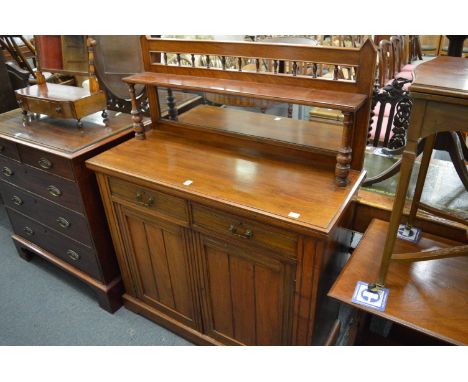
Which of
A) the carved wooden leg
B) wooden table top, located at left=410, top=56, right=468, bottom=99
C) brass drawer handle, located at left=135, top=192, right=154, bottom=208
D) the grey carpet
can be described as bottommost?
the grey carpet

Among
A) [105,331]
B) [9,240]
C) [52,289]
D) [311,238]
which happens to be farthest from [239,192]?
[9,240]

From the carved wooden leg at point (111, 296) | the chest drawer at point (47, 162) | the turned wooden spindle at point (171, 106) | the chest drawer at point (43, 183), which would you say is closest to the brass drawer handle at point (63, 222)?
the chest drawer at point (43, 183)

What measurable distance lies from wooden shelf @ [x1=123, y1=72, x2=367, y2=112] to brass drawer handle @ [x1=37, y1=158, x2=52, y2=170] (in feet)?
1.76

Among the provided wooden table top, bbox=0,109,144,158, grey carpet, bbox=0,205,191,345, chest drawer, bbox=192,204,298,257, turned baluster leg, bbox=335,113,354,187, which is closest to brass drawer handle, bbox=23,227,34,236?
grey carpet, bbox=0,205,191,345

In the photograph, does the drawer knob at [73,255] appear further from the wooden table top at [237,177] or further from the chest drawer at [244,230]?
the chest drawer at [244,230]

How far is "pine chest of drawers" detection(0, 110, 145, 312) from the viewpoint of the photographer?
5.50 ft

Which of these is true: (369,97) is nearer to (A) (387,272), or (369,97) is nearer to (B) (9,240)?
(A) (387,272)

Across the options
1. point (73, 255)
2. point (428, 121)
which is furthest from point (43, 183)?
point (428, 121)

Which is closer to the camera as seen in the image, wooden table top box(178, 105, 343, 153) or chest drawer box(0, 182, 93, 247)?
wooden table top box(178, 105, 343, 153)

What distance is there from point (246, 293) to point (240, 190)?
1.40 feet

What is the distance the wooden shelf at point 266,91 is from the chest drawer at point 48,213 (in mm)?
749

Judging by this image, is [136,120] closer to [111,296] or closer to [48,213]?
[48,213]

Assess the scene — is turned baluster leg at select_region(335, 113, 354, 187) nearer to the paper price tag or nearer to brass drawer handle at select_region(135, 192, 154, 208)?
the paper price tag

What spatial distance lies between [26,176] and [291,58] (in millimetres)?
1460
